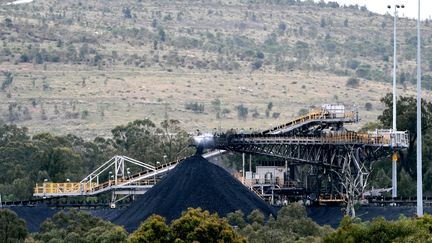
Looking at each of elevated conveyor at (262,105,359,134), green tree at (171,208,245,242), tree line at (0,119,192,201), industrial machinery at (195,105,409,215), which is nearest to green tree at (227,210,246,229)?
industrial machinery at (195,105,409,215)

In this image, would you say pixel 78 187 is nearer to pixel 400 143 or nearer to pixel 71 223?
pixel 400 143

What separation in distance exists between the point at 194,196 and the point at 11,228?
1580cm

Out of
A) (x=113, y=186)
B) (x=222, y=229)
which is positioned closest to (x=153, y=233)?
(x=222, y=229)

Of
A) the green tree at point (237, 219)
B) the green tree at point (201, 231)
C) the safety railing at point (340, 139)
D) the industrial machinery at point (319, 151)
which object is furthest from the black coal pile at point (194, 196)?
the green tree at point (201, 231)

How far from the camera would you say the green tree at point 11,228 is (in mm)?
86250

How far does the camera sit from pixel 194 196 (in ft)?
331

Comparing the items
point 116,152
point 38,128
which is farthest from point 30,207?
point 38,128

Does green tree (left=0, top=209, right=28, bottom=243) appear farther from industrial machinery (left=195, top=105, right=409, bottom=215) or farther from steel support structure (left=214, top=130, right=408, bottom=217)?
steel support structure (left=214, top=130, right=408, bottom=217)

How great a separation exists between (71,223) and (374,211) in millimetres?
19801

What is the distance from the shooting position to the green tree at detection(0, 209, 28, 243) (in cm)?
8625

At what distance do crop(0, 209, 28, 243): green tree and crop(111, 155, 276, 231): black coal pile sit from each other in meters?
9.15

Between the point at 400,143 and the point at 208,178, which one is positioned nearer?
the point at 208,178

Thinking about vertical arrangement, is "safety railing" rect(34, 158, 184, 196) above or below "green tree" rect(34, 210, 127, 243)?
above

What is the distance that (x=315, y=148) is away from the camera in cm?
11556
